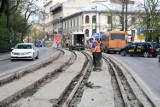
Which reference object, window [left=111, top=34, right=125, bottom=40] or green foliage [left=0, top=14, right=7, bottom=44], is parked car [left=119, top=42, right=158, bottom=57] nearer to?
window [left=111, top=34, right=125, bottom=40]

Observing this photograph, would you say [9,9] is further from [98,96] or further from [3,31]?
[98,96]

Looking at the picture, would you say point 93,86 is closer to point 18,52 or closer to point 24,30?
point 18,52

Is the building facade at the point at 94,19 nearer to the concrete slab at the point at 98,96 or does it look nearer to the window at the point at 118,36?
the window at the point at 118,36

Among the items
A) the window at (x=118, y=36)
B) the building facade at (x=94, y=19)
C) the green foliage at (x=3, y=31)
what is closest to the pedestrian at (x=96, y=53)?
the window at (x=118, y=36)

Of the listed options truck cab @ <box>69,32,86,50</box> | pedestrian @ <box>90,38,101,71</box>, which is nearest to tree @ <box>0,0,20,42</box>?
truck cab @ <box>69,32,86,50</box>

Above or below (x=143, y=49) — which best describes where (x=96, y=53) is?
above

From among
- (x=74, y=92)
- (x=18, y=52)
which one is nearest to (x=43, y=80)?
(x=74, y=92)

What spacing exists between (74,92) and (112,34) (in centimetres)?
3905

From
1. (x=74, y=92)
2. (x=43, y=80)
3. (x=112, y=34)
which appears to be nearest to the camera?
(x=74, y=92)

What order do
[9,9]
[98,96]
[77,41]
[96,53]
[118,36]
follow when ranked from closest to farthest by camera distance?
[98,96]
[96,53]
[118,36]
[9,9]
[77,41]

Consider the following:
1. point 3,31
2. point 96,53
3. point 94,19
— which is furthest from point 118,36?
point 94,19

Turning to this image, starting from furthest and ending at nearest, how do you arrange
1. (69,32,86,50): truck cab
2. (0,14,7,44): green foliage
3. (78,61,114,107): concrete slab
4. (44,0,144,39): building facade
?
1. (44,0,144,39): building facade
2. (69,32,86,50): truck cab
3. (0,14,7,44): green foliage
4. (78,61,114,107): concrete slab

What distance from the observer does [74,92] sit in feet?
45.2

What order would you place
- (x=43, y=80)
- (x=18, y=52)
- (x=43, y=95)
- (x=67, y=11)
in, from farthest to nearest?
(x=67, y=11) < (x=18, y=52) < (x=43, y=80) < (x=43, y=95)
